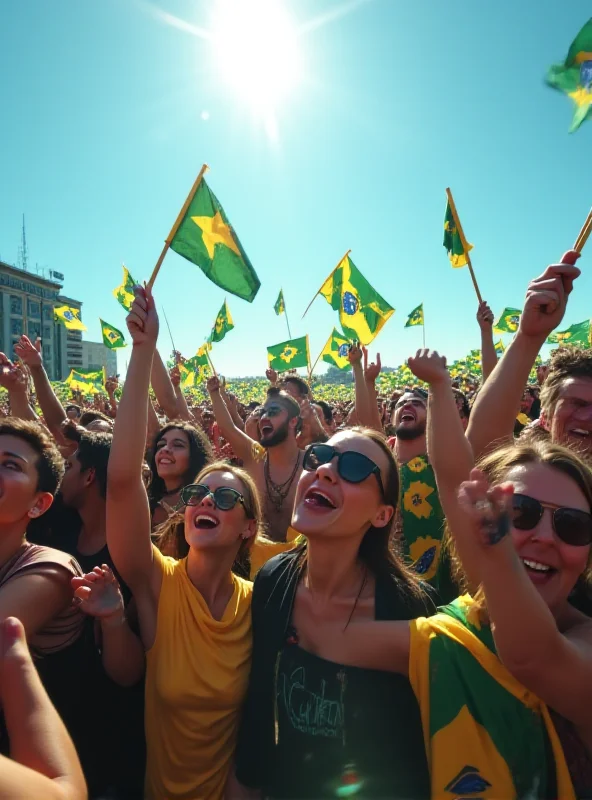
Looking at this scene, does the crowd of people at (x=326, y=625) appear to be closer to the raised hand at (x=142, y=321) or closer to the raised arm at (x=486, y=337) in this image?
the raised hand at (x=142, y=321)

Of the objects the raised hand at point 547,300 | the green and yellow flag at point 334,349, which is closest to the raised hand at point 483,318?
the raised hand at point 547,300

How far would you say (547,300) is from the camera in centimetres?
198

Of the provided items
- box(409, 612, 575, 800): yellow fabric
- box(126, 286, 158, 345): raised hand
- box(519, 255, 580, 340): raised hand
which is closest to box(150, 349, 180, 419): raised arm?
box(126, 286, 158, 345): raised hand

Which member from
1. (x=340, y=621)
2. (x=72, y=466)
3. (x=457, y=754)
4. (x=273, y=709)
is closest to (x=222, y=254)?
(x=72, y=466)

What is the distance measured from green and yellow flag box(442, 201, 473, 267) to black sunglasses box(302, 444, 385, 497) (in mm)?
3580

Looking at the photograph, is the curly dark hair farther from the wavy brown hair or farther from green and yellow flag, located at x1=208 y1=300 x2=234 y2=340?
green and yellow flag, located at x1=208 y1=300 x2=234 y2=340

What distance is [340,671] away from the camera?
5.47ft

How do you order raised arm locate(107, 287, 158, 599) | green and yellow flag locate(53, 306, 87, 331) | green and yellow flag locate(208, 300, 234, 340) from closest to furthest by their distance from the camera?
raised arm locate(107, 287, 158, 599) < green and yellow flag locate(208, 300, 234, 340) < green and yellow flag locate(53, 306, 87, 331)

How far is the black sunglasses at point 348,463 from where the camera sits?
2.02 m

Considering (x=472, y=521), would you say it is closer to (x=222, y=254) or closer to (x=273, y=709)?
(x=273, y=709)

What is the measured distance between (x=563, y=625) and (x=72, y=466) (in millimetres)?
2625

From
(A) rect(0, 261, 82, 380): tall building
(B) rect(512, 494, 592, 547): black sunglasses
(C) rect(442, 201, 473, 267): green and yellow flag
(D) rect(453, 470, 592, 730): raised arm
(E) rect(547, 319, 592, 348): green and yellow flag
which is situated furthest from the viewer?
(A) rect(0, 261, 82, 380): tall building

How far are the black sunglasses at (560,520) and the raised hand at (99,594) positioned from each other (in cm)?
141

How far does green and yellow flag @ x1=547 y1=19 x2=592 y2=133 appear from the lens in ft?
9.41
